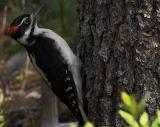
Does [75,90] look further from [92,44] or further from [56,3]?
[56,3]

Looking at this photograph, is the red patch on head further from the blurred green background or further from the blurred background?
the blurred green background

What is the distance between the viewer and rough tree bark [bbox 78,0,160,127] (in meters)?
3.46

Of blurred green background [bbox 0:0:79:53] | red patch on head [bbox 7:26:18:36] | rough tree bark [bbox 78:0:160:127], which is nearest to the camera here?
rough tree bark [bbox 78:0:160:127]

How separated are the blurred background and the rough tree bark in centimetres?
103

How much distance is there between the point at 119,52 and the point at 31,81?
4.80 metres

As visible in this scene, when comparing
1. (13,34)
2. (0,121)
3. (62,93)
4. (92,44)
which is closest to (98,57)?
(92,44)

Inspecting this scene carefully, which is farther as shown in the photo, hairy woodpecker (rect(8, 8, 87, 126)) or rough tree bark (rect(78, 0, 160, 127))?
hairy woodpecker (rect(8, 8, 87, 126))

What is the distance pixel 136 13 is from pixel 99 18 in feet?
1.17

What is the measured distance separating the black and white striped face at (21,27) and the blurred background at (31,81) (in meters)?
0.54

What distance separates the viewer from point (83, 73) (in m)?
4.19

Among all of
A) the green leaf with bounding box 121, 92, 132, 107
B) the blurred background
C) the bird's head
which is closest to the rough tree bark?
the bird's head

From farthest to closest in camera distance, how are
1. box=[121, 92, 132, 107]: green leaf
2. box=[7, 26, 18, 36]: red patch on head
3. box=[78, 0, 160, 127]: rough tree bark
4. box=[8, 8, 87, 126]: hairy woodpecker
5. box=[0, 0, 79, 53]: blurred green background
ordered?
box=[0, 0, 79, 53]: blurred green background, box=[7, 26, 18, 36]: red patch on head, box=[8, 8, 87, 126]: hairy woodpecker, box=[78, 0, 160, 127]: rough tree bark, box=[121, 92, 132, 107]: green leaf

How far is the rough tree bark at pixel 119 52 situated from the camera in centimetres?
346

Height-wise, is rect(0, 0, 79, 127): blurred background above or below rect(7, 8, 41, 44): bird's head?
below
